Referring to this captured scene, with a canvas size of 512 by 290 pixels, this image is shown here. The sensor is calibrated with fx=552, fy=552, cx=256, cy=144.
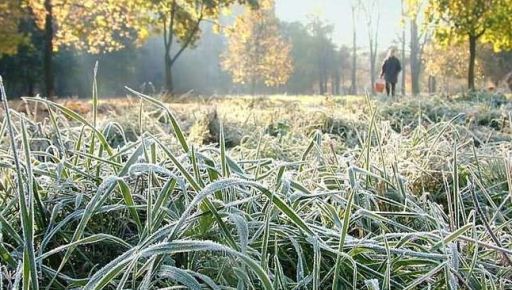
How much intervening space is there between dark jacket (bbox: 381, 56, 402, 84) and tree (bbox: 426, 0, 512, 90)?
11.5 ft

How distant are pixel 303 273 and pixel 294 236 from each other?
6cm

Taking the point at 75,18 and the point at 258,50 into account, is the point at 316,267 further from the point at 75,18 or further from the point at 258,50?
the point at 258,50

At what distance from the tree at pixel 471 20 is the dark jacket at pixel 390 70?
349cm

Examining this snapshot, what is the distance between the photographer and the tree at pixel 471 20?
52.8ft

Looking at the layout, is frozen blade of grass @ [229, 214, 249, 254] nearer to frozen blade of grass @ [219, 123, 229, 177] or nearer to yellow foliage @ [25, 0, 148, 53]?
frozen blade of grass @ [219, 123, 229, 177]

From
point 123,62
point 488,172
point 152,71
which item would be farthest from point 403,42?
point 488,172

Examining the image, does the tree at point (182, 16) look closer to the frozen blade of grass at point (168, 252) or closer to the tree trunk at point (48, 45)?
the tree trunk at point (48, 45)

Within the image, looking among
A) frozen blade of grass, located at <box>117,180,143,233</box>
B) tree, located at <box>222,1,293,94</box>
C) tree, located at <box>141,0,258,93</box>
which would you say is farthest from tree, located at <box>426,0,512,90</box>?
tree, located at <box>222,1,293,94</box>

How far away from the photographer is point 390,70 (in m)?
A: 13.6

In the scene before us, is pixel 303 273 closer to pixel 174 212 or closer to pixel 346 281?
pixel 346 281

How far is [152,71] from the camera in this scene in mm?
36750

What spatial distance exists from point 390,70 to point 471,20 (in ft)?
14.8

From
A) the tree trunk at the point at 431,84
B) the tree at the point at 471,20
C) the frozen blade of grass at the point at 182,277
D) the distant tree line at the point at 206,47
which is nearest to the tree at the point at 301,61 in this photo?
the distant tree line at the point at 206,47

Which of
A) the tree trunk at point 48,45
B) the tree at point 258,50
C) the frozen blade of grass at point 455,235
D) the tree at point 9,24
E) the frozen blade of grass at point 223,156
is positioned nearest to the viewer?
the frozen blade of grass at point 455,235
